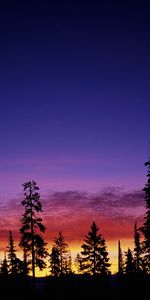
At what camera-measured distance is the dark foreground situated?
2975cm

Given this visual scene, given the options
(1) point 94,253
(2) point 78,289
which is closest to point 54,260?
(1) point 94,253

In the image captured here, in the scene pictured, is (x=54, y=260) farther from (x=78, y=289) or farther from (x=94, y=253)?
(x=78, y=289)

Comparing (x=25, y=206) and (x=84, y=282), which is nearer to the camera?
(x=84, y=282)

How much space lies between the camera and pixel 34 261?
42500mm

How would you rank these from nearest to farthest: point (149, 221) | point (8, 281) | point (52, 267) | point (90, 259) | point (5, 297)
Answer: point (5, 297) < point (8, 281) < point (149, 221) < point (90, 259) < point (52, 267)

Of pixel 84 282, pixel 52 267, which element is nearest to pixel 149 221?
pixel 84 282

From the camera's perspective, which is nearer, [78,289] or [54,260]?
[78,289]

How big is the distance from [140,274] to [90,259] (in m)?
23.0

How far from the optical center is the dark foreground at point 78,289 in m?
29.8

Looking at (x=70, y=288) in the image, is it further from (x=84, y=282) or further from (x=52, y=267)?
(x=52, y=267)

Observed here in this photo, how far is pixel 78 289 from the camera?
3131 cm

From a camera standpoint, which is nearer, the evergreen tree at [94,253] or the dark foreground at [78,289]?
the dark foreground at [78,289]

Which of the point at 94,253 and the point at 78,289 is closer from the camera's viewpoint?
the point at 78,289

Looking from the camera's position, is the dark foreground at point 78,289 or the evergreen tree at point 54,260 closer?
the dark foreground at point 78,289
